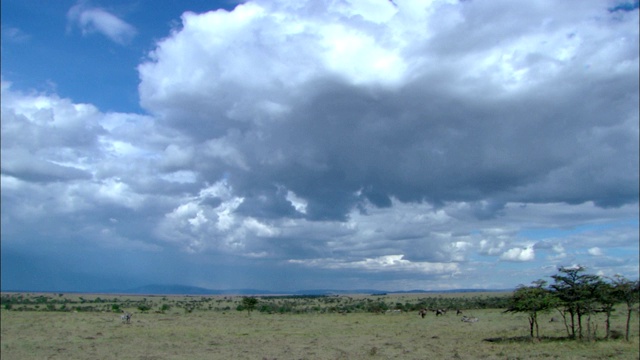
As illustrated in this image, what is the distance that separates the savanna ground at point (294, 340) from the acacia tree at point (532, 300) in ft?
7.92

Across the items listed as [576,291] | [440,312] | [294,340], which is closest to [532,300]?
[576,291]

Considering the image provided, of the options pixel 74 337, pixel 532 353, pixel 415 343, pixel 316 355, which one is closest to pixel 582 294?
pixel 532 353

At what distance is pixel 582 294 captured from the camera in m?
42.5

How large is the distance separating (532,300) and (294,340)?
2054 cm

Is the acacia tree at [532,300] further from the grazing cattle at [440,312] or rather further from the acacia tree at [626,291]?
the grazing cattle at [440,312]

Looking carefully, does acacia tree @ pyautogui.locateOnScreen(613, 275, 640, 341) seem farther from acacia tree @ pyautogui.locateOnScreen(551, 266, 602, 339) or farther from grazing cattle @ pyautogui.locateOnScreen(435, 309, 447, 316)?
grazing cattle @ pyautogui.locateOnScreen(435, 309, 447, 316)

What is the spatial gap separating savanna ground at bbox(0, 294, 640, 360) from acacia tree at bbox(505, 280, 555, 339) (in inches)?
95.0

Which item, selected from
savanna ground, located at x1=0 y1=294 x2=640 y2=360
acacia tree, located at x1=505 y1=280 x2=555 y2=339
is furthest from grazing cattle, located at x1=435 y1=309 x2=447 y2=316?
acacia tree, located at x1=505 y1=280 x2=555 y2=339

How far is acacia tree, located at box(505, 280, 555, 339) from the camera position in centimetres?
4178

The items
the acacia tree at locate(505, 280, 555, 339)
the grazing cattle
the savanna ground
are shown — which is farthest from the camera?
the grazing cattle

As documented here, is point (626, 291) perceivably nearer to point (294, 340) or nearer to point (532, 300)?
point (532, 300)

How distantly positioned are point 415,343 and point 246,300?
56.7m

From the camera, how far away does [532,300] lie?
42031 millimetres

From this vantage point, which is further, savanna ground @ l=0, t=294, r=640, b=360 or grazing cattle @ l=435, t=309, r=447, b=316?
grazing cattle @ l=435, t=309, r=447, b=316
